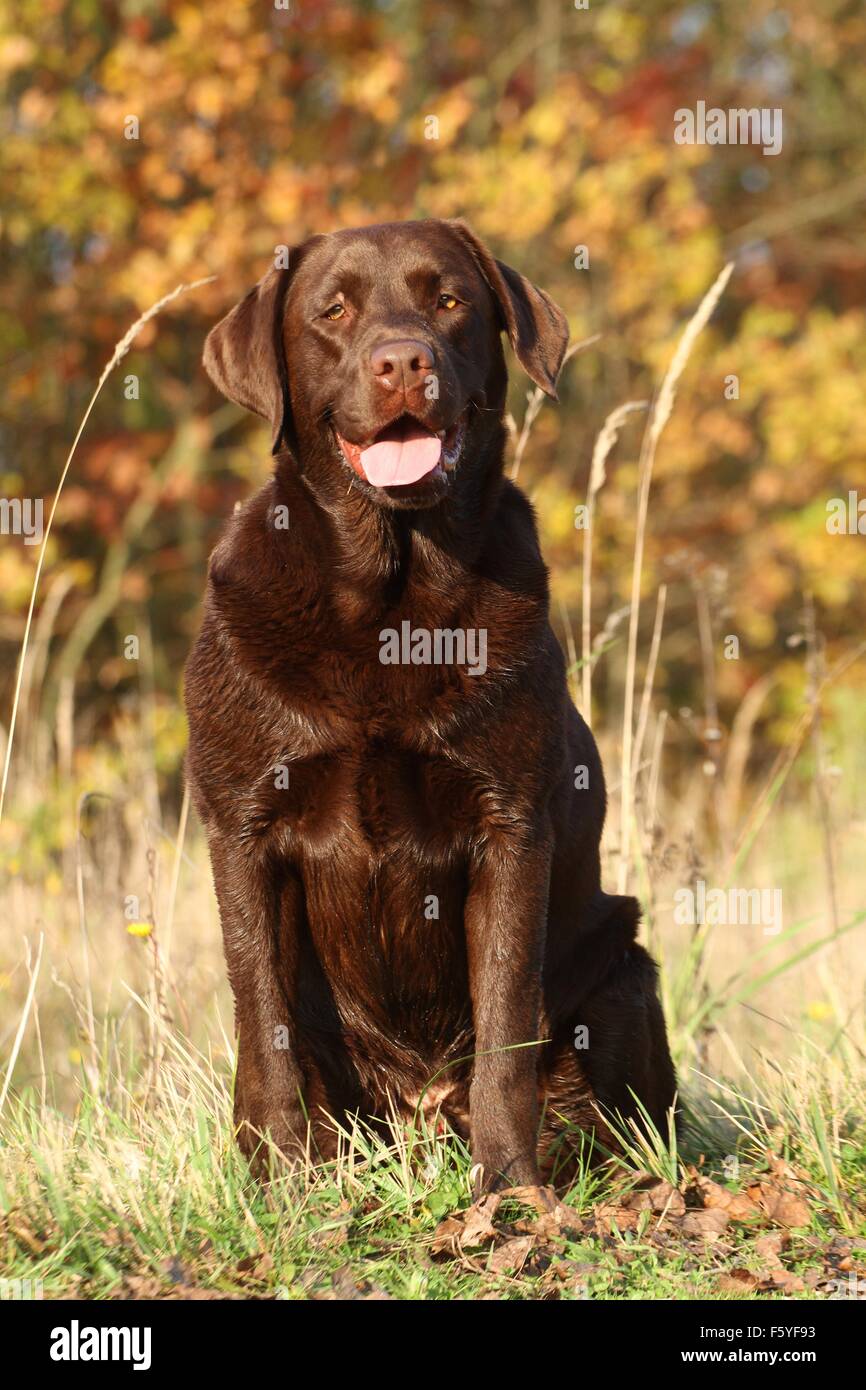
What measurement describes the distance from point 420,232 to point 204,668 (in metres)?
1.00

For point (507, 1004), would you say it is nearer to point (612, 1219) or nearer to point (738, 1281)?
point (612, 1219)

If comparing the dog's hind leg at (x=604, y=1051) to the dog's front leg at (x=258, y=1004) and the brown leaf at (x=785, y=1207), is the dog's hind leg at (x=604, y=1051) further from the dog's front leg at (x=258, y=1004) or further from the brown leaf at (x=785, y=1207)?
the dog's front leg at (x=258, y=1004)

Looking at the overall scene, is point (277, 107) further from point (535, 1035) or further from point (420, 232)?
point (535, 1035)

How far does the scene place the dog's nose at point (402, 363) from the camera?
305 cm

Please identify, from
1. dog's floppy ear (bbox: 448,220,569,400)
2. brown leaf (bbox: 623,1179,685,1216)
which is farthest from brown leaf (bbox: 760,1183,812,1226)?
dog's floppy ear (bbox: 448,220,569,400)

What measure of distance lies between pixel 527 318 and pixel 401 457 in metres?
0.50

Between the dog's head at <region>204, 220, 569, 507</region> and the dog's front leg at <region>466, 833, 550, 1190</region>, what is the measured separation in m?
0.73

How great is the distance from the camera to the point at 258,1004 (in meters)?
3.12

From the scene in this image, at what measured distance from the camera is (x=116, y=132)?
28.4 feet

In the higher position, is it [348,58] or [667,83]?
[667,83]

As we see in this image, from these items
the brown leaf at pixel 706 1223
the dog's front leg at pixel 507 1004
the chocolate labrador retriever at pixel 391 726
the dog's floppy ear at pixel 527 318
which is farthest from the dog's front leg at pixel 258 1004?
the dog's floppy ear at pixel 527 318
